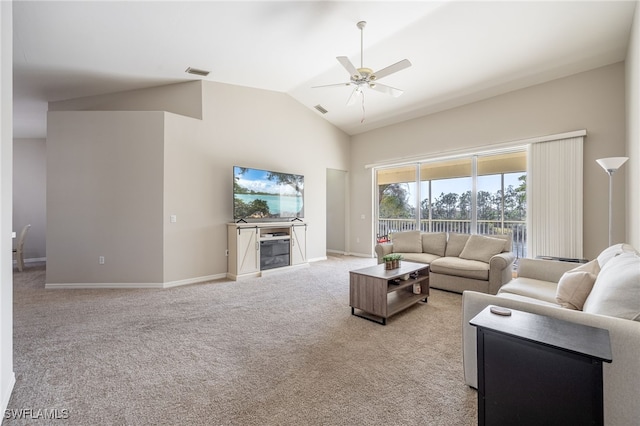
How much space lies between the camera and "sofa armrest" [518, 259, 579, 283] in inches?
118

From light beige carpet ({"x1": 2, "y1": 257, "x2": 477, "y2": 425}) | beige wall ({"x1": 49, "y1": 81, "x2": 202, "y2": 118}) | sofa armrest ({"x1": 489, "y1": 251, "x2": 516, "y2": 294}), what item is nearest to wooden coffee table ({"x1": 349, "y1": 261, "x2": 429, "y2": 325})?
light beige carpet ({"x1": 2, "y1": 257, "x2": 477, "y2": 425})

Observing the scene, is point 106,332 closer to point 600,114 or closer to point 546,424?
point 546,424

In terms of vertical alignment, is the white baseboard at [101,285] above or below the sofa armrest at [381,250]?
below

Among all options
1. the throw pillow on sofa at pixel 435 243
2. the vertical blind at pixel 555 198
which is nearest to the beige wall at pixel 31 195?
the throw pillow on sofa at pixel 435 243

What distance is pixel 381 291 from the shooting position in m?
2.99

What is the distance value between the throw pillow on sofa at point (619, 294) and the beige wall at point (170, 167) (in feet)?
16.1

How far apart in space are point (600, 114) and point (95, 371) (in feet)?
21.7

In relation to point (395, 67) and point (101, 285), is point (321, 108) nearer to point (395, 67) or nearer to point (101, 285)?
point (395, 67)

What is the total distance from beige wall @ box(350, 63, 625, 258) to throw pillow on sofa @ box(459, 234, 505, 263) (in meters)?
1.32

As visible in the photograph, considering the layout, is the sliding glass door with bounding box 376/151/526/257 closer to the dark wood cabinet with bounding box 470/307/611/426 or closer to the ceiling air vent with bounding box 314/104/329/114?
the ceiling air vent with bounding box 314/104/329/114

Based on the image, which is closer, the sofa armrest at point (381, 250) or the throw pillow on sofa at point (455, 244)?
the throw pillow on sofa at point (455, 244)

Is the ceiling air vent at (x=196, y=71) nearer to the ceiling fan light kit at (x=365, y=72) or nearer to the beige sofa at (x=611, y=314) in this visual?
the ceiling fan light kit at (x=365, y=72)

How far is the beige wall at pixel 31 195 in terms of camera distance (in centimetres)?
668

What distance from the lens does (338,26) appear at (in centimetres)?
371
